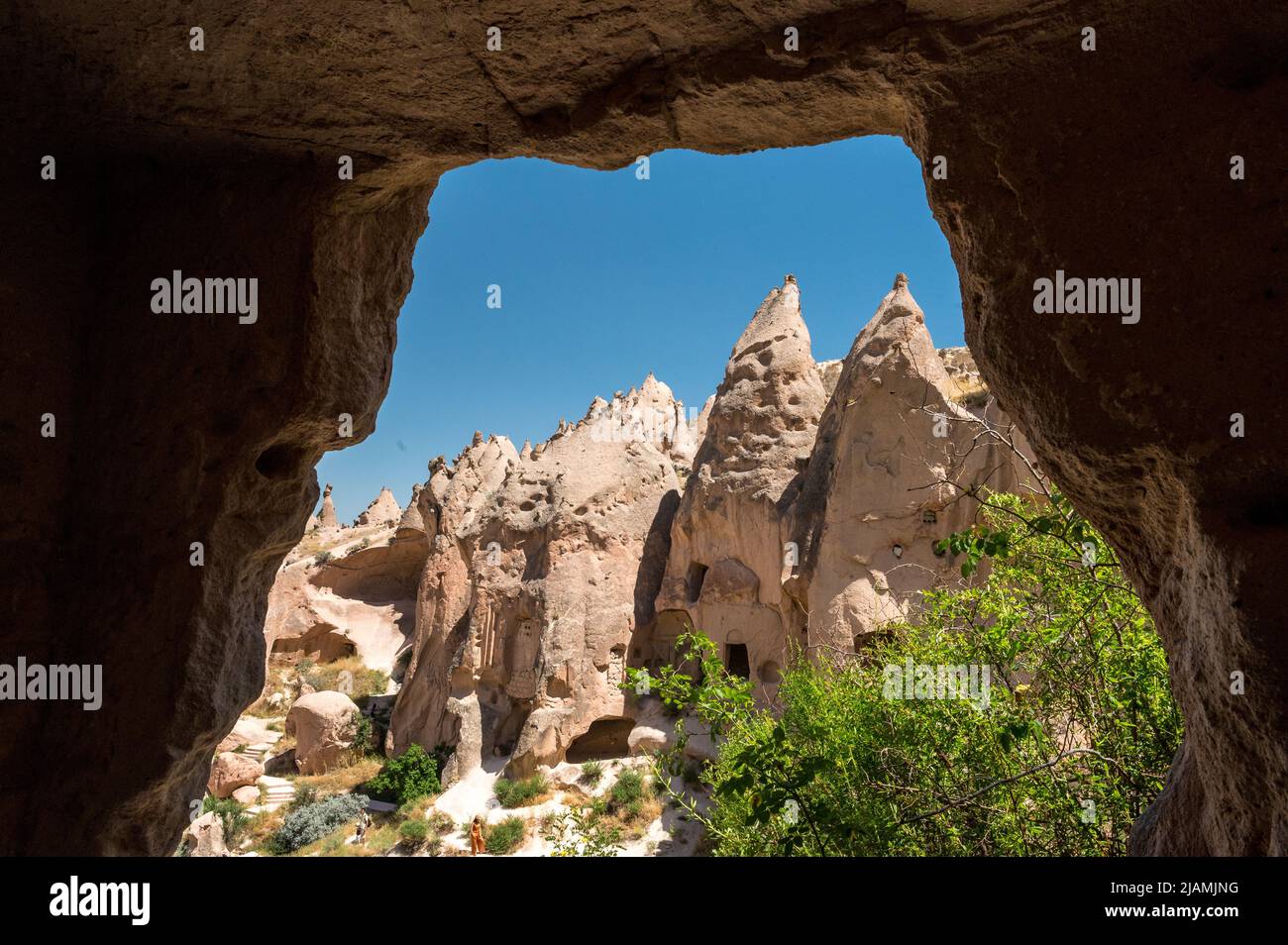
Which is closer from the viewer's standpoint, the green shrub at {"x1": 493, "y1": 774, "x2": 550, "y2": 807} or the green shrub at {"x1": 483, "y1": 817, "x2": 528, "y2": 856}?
the green shrub at {"x1": 483, "y1": 817, "x2": 528, "y2": 856}

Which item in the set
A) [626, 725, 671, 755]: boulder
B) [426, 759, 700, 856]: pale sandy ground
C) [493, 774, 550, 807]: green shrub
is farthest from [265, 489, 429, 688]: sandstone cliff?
[626, 725, 671, 755]: boulder

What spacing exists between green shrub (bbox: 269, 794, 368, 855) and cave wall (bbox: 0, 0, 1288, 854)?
11973 mm

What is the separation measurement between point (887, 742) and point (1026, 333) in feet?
10.4

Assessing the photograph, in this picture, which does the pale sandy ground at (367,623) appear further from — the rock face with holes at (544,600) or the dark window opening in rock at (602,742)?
the dark window opening in rock at (602,742)

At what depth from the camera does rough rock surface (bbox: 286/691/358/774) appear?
15.6 meters

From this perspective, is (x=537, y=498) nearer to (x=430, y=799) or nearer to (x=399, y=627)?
(x=430, y=799)

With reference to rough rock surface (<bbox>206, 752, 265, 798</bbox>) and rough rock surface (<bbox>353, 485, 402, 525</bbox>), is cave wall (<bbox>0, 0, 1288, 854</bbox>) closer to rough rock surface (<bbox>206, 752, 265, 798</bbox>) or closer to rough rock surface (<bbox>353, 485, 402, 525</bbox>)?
rough rock surface (<bbox>206, 752, 265, 798</bbox>)

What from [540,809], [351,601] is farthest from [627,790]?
[351,601]

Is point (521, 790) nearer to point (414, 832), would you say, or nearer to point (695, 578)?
point (414, 832)

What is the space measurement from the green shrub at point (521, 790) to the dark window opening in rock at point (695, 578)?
4.17 meters

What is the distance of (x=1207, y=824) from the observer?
5.61 feet

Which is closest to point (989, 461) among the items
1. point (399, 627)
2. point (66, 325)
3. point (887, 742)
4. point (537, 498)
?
point (887, 742)

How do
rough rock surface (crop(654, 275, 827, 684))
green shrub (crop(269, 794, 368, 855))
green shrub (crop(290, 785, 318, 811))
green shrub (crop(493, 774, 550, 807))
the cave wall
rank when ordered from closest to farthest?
1. the cave wall
2. green shrub (crop(269, 794, 368, 855))
3. green shrub (crop(493, 774, 550, 807))
4. rough rock surface (crop(654, 275, 827, 684))
5. green shrub (crop(290, 785, 318, 811))

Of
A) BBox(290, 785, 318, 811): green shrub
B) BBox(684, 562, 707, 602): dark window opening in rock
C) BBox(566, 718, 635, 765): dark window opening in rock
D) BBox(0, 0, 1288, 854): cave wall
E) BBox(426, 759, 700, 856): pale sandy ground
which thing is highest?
BBox(0, 0, 1288, 854): cave wall
